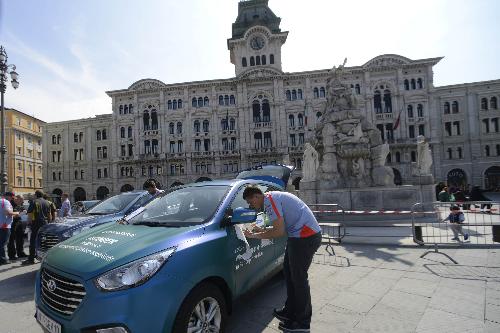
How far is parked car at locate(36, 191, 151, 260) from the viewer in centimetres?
594

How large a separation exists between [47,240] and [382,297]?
6.37 meters

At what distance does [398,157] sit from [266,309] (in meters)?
45.4

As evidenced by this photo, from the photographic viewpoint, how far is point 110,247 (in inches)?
109

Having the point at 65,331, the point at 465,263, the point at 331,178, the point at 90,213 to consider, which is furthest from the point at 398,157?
Result: the point at 65,331

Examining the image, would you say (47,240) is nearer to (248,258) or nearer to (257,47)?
(248,258)

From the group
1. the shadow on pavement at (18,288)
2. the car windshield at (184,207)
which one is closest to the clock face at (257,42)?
the shadow on pavement at (18,288)

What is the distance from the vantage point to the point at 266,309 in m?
3.98

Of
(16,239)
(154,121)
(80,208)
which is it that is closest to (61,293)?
(16,239)

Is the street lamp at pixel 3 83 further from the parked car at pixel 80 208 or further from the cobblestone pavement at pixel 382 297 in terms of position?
the cobblestone pavement at pixel 382 297

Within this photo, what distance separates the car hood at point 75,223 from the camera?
602 centimetres

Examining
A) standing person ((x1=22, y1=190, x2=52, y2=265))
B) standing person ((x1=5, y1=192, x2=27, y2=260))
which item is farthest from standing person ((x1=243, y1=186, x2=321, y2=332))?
standing person ((x1=5, y1=192, x2=27, y2=260))

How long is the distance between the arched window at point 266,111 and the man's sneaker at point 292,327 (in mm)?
44533

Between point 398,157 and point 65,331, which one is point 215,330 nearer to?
point 65,331

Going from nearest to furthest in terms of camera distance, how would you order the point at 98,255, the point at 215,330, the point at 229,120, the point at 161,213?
the point at 98,255 → the point at 215,330 → the point at 161,213 → the point at 229,120
